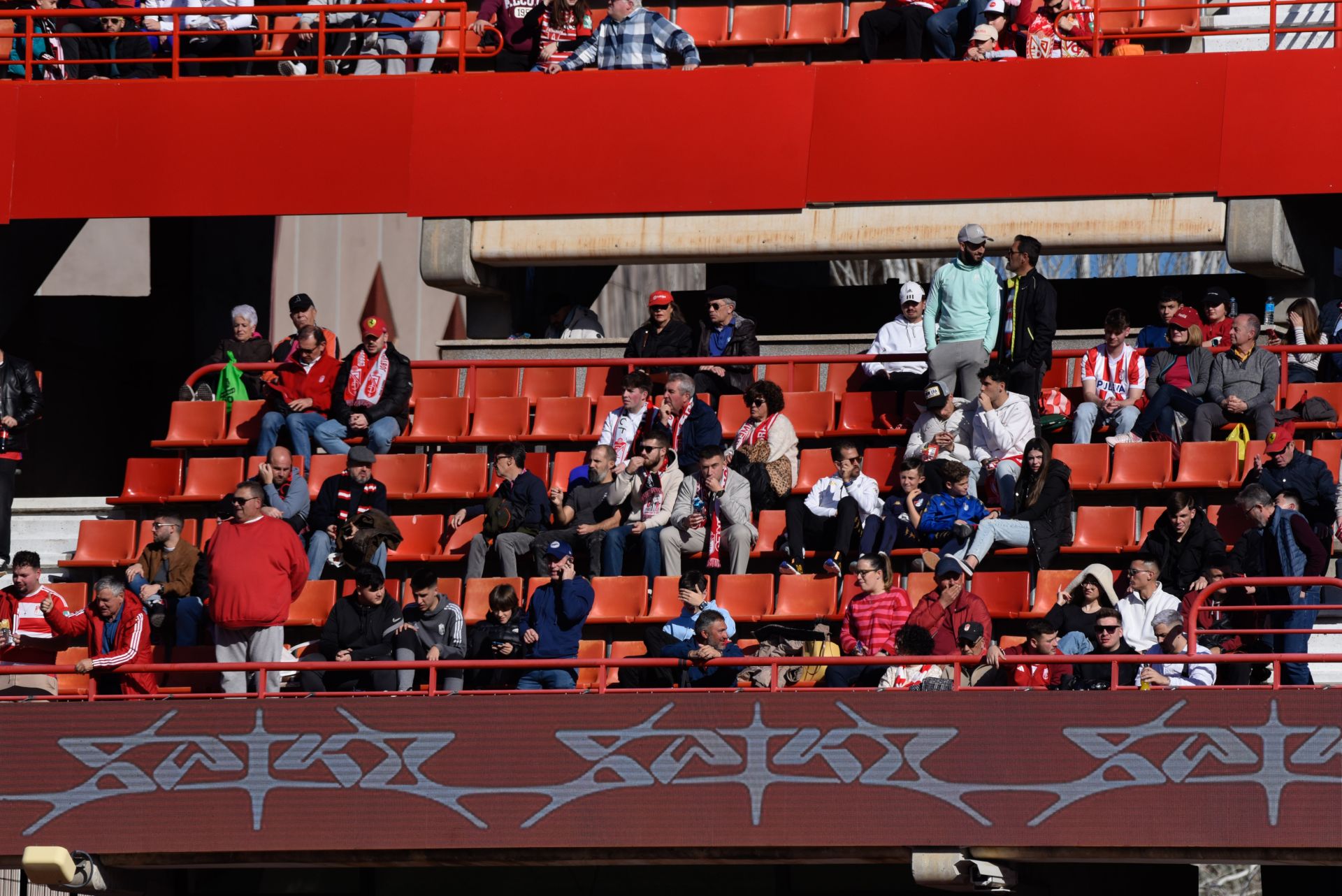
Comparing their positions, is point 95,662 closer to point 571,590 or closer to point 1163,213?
point 571,590

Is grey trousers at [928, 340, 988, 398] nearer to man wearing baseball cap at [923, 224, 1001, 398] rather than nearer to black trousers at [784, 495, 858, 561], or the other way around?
man wearing baseball cap at [923, 224, 1001, 398]

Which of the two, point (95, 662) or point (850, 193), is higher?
point (850, 193)

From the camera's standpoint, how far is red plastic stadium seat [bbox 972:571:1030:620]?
1365 cm

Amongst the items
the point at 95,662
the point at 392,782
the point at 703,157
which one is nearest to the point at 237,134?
the point at 703,157

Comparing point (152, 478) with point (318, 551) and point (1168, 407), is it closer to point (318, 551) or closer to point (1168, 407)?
point (318, 551)

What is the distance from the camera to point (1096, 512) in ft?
46.8

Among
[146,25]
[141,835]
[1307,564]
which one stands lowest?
[141,835]

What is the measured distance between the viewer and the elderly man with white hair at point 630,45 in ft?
59.6

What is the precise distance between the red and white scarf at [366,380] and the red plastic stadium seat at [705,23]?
5.10 m

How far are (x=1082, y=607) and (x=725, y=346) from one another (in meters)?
4.51

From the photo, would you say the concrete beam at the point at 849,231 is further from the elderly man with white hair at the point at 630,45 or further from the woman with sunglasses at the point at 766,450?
the woman with sunglasses at the point at 766,450

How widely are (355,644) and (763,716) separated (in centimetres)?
253

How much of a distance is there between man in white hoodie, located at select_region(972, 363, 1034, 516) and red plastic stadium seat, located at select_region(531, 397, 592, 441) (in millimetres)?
3176

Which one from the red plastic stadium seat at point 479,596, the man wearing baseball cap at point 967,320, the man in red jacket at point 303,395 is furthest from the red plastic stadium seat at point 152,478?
the man wearing baseball cap at point 967,320
